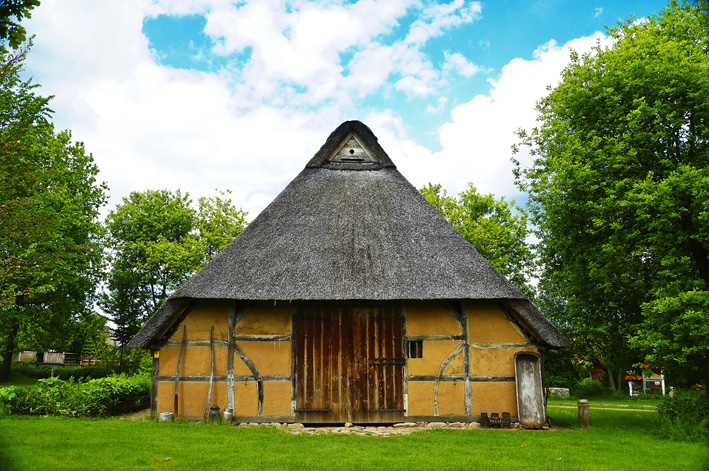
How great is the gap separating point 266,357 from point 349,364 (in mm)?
1881

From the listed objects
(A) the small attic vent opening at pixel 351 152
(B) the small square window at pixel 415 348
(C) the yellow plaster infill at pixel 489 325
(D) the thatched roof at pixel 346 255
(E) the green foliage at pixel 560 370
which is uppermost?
(A) the small attic vent opening at pixel 351 152

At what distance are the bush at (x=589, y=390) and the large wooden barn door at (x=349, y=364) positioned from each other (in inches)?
576

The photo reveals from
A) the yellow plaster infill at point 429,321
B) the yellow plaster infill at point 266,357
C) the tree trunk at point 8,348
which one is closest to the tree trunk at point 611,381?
the yellow plaster infill at point 429,321

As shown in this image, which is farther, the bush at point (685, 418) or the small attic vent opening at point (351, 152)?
the small attic vent opening at point (351, 152)

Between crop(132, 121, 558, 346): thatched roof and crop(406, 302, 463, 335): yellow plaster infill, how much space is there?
2.87 ft

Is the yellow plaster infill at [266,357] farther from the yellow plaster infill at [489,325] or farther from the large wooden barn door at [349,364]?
the yellow plaster infill at [489,325]

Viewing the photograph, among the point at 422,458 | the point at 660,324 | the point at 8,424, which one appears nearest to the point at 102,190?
the point at 8,424

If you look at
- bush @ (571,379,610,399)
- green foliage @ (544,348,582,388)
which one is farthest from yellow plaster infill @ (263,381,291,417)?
bush @ (571,379,610,399)

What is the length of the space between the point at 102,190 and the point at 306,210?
56.1 ft

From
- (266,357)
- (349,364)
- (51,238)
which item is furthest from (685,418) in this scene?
(51,238)

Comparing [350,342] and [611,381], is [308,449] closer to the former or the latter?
[350,342]

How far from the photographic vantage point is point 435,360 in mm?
10375

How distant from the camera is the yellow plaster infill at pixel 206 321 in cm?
1035

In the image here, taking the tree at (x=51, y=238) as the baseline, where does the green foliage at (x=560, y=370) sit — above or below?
below
